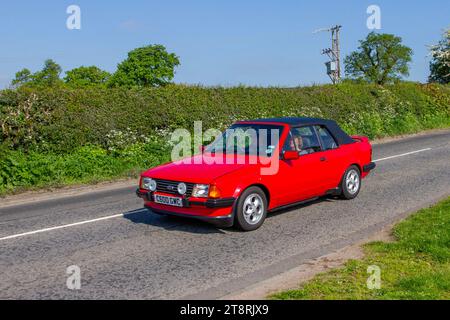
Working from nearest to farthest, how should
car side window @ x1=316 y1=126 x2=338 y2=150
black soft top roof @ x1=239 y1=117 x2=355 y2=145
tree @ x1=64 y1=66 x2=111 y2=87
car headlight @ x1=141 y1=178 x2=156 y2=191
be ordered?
car headlight @ x1=141 y1=178 x2=156 y2=191 < black soft top roof @ x1=239 y1=117 x2=355 y2=145 < car side window @ x1=316 y1=126 x2=338 y2=150 < tree @ x1=64 y1=66 x2=111 y2=87

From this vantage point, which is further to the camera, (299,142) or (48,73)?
(48,73)

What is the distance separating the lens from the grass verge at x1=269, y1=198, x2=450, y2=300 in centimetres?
494

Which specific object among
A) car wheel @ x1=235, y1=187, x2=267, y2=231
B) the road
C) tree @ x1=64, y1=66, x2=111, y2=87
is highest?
tree @ x1=64, y1=66, x2=111, y2=87

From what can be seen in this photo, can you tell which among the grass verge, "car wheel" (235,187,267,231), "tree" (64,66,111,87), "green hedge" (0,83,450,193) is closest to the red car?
"car wheel" (235,187,267,231)

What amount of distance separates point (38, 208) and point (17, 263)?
165 inches

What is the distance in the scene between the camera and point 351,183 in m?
9.95

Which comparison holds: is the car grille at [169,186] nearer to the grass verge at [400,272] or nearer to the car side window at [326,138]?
the grass verge at [400,272]

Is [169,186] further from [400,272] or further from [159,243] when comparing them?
[400,272]

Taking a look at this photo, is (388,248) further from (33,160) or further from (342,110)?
(342,110)

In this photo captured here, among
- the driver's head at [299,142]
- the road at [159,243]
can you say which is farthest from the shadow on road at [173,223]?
the driver's head at [299,142]

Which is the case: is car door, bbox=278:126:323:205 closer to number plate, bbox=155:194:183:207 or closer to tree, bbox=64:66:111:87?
number plate, bbox=155:194:183:207

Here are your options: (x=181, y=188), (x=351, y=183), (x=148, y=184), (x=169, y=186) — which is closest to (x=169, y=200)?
(x=169, y=186)

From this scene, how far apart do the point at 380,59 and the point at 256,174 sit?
8681 centimetres

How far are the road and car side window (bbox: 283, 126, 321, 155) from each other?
3.75 feet
